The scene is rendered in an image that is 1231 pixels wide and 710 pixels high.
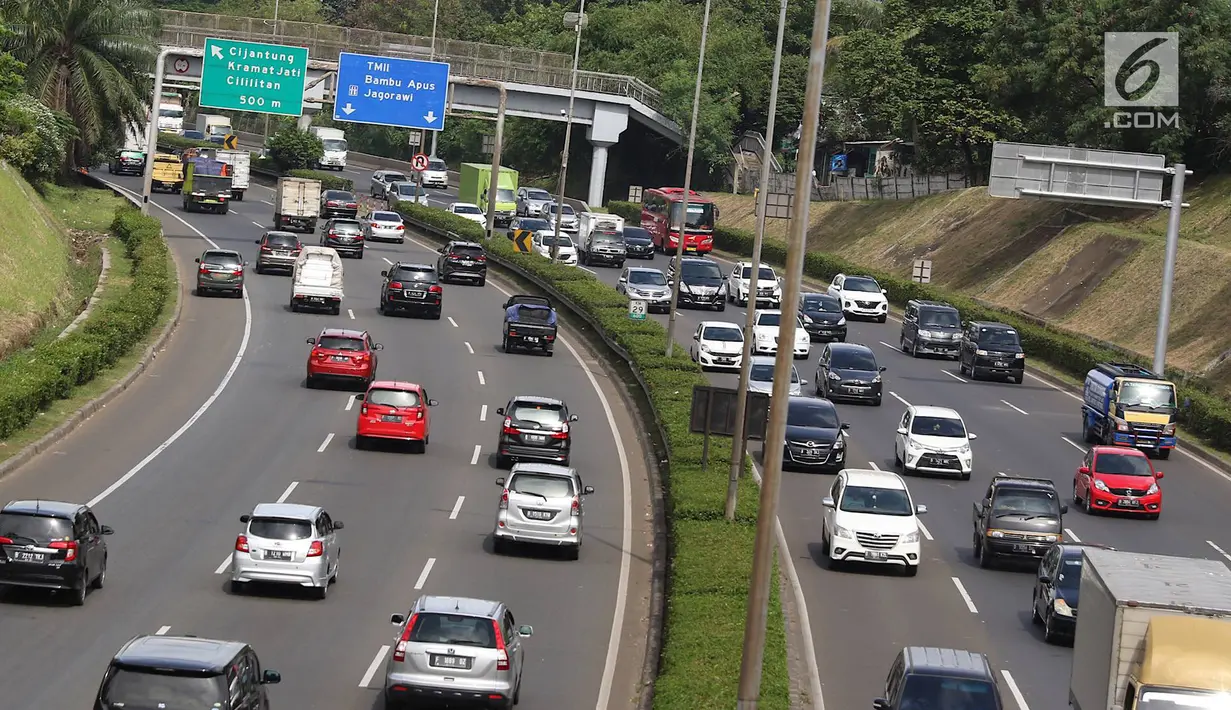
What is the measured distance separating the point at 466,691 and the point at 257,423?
2083 cm

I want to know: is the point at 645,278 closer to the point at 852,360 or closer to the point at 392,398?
the point at 852,360

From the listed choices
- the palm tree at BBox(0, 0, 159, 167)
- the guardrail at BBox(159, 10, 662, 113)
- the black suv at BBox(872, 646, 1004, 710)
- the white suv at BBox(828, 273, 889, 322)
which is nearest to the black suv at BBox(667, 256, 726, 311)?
the white suv at BBox(828, 273, 889, 322)

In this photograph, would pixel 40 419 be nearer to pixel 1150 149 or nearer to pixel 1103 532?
pixel 1103 532

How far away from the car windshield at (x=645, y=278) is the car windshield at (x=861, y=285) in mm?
7917

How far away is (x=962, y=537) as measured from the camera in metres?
34.2

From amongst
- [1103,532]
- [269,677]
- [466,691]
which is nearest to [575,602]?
[466,691]

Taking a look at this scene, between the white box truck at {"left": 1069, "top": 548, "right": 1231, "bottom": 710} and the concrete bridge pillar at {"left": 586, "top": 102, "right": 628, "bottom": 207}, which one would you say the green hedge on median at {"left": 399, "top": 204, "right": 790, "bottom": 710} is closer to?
the white box truck at {"left": 1069, "top": 548, "right": 1231, "bottom": 710}

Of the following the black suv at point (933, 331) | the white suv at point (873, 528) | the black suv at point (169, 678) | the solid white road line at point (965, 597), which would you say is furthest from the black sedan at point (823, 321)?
the black suv at point (169, 678)

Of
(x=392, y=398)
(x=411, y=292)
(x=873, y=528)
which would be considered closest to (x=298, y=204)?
(x=411, y=292)

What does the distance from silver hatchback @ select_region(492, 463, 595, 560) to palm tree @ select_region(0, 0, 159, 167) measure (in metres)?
52.0

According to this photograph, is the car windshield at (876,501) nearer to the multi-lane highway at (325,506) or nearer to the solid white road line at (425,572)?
the multi-lane highway at (325,506)

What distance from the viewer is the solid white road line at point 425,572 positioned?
2722cm

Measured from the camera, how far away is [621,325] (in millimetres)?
52500

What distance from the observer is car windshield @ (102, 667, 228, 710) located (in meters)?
16.1
